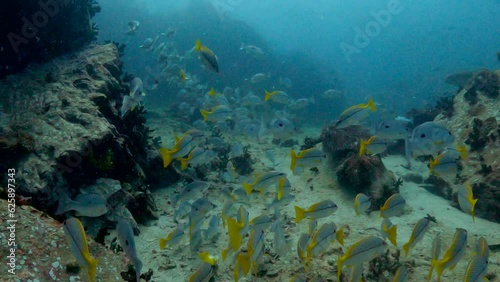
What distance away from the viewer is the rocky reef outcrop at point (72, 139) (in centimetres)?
597

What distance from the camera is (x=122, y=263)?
4703mm

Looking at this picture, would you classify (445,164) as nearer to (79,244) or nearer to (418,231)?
(418,231)

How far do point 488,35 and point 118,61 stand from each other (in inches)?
8582

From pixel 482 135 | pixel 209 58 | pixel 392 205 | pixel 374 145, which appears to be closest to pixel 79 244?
pixel 392 205

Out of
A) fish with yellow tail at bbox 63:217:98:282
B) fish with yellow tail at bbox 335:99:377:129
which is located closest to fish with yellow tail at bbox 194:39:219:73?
fish with yellow tail at bbox 335:99:377:129

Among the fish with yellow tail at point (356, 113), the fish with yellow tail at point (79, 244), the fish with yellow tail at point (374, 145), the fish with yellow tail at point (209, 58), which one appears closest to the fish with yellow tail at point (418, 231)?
the fish with yellow tail at point (374, 145)

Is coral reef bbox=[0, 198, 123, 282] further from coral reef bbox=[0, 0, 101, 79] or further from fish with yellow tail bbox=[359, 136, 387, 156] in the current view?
coral reef bbox=[0, 0, 101, 79]

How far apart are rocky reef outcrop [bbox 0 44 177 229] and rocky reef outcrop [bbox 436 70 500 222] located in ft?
28.2

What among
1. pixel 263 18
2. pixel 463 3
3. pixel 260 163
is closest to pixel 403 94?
pixel 260 163

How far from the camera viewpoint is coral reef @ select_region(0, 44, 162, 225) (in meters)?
5.97

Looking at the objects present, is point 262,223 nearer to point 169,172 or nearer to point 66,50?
point 169,172

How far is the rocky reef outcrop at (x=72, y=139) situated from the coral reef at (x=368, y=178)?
5.54 metres

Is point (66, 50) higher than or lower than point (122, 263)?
lower

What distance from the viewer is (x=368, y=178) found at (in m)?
8.53
